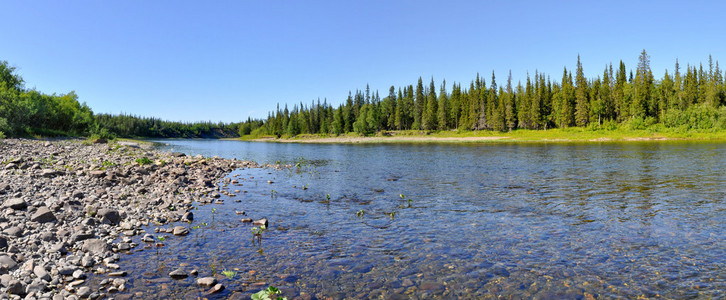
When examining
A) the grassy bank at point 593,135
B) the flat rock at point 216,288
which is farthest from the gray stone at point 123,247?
the grassy bank at point 593,135

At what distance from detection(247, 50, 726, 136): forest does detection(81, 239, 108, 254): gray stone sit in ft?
393

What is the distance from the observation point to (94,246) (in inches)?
373

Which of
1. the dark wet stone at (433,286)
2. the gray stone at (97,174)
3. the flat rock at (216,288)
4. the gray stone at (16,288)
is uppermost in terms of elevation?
the gray stone at (97,174)

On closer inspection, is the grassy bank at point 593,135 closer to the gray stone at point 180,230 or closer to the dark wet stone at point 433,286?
the dark wet stone at point 433,286

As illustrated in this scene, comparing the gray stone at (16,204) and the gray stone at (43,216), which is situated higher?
the gray stone at (16,204)

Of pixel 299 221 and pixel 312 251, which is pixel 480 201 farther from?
pixel 312 251

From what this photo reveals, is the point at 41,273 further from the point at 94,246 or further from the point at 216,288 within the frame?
the point at 216,288

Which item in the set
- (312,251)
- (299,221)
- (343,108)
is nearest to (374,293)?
(312,251)

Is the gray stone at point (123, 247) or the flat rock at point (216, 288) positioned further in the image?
the gray stone at point (123, 247)

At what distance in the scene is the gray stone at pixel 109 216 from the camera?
12.0m

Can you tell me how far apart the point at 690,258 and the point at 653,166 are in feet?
89.7

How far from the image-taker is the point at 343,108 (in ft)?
584

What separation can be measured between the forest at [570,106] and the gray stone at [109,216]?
11952cm

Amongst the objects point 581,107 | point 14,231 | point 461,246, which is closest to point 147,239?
point 14,231
